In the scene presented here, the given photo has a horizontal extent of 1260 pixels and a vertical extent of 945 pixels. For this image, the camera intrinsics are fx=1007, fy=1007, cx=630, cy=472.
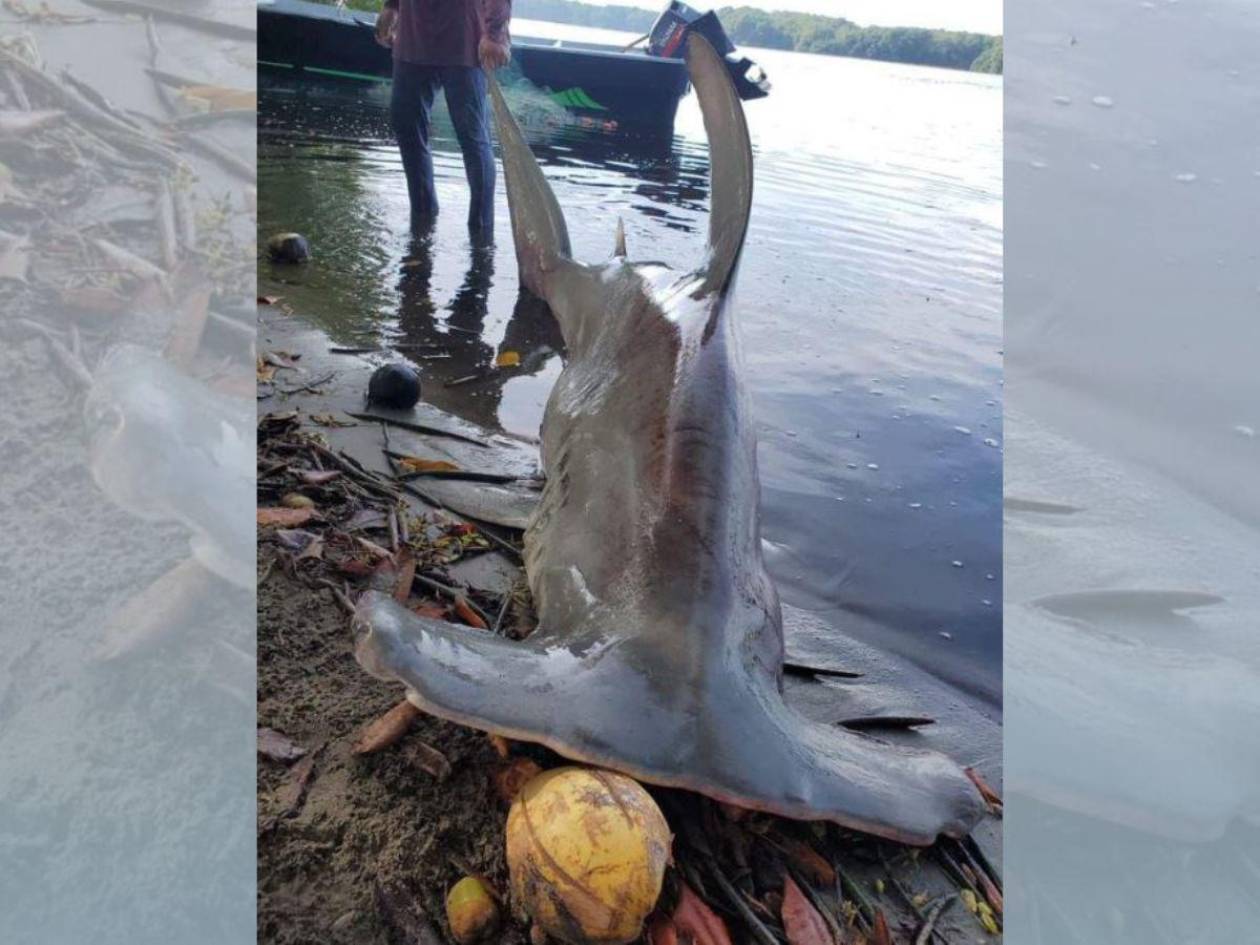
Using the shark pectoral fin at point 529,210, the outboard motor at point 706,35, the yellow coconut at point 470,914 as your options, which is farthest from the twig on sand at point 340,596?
the outboard motor at point 706,35

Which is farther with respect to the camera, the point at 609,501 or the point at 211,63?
the point at 609,501

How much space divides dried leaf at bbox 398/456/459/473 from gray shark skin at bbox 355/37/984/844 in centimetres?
45

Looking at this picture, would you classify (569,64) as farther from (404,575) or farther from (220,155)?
(220,155)

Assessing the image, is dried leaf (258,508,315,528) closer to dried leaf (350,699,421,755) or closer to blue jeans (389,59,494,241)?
dried leaf (350,699,421,755)

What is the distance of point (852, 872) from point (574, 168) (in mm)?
10361

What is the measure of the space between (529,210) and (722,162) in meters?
2.07

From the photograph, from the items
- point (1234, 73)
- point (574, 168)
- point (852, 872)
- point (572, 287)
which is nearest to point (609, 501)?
point (852, 872)

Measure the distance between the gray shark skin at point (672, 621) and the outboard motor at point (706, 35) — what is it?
12.6m

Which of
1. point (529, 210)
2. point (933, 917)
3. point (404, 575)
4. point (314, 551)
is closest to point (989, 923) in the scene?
point (933, 917)

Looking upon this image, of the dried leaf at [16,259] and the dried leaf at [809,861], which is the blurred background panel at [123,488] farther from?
the dried leaf at [809,861]

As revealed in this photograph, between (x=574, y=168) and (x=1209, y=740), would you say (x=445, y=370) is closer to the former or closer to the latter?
(x=1209, y=740)

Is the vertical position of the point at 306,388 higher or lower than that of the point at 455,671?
lower

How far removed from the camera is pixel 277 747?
1917mm

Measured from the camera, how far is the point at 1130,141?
3.76 ft
